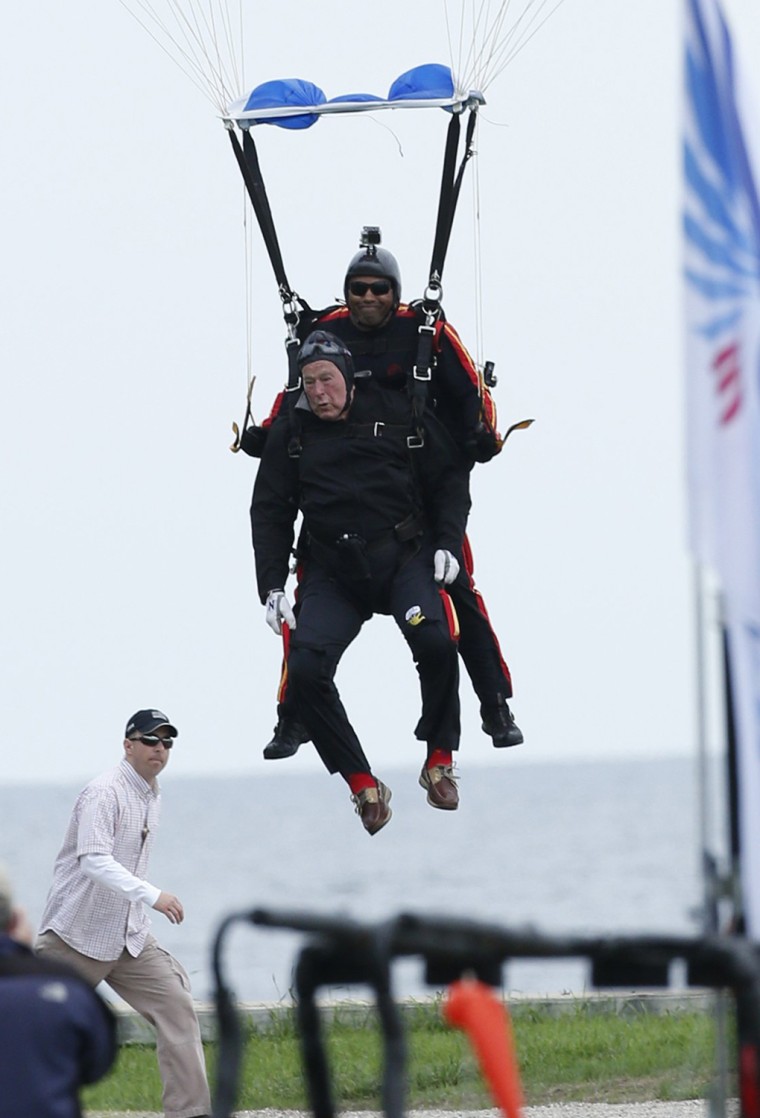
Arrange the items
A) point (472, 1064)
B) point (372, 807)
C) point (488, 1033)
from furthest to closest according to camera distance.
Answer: point (472, 1064) < point (372, 807) < point (488, 1033)

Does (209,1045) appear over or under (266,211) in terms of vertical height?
under

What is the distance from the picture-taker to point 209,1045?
11289 millimetres

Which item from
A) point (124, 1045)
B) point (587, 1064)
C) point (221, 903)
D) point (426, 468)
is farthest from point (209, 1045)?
point (221, 903)

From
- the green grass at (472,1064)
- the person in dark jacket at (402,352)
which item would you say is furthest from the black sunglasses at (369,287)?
the green grass at (472,1064)

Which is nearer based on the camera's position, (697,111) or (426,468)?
(697,111)

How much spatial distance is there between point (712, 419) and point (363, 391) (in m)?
3.84

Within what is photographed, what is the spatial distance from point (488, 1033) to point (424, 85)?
5612 mm

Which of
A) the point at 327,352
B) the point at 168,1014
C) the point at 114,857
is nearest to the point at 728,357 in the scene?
the point at 327,352

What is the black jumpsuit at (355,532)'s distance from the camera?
865cm

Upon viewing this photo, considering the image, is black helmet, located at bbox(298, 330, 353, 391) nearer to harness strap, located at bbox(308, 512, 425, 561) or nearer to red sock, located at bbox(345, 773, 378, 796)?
harness strap, located at bbox(308, 512, 425, 561)

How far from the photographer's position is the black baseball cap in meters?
8.62

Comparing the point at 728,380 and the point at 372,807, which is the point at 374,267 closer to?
the point at 372,807

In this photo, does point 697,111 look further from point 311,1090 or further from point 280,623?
point 280,623

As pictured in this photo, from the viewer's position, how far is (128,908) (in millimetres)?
8672
